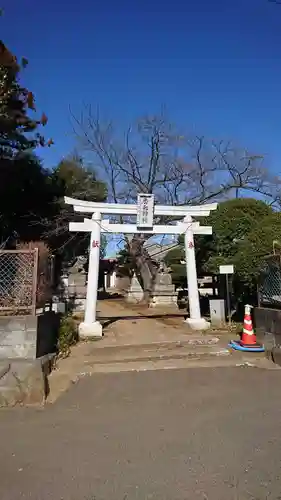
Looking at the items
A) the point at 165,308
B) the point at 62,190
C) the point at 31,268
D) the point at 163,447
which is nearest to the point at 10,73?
the point at 31,268

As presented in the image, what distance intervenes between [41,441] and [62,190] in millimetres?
13228

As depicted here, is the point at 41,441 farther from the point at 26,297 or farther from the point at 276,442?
the point at 26,297

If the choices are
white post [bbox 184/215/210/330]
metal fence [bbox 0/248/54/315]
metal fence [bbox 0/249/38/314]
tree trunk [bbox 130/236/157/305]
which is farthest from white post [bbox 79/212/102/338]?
tree trunk [bbox 130/236/157/305]

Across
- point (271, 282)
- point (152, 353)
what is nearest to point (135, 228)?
point (152, 353)

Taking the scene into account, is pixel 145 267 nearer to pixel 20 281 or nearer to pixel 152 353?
pixel 152 353

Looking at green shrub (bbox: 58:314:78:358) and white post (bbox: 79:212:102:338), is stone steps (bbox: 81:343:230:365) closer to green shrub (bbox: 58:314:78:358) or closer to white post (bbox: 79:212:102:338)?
green shrub (bbox: 58:314:78:358)

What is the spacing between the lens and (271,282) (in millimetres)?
7848

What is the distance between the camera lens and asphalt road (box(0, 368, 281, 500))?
2.95 meters

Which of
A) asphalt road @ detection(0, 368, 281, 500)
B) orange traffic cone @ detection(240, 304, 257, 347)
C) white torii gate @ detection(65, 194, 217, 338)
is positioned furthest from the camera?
white torii gate @ detection(65, 194, 217, 338)

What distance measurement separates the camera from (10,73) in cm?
922

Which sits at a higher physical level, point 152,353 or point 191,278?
point 191,278

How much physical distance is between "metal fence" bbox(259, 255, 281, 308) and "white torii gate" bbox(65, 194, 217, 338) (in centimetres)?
357

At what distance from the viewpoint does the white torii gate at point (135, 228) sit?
11344 millimetres

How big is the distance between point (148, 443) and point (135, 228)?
345 inches
